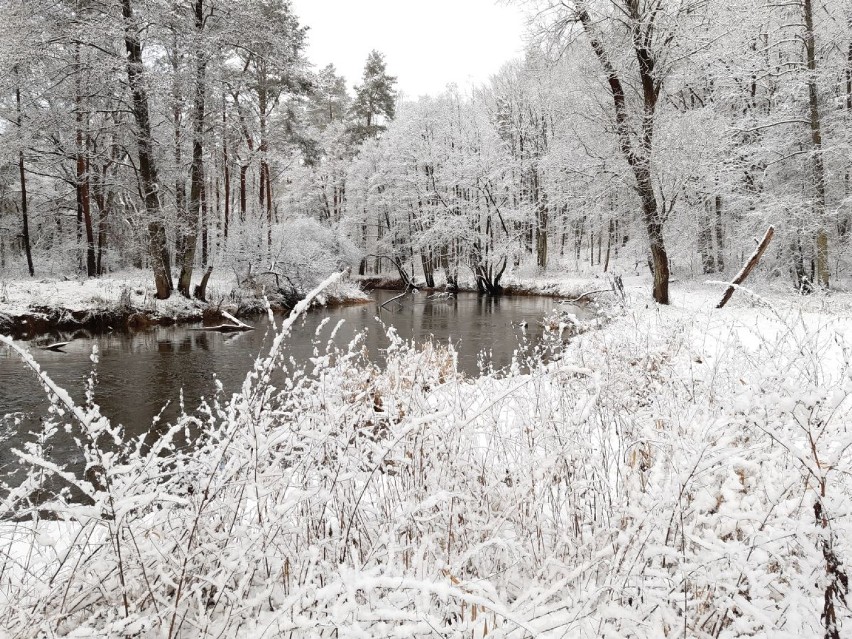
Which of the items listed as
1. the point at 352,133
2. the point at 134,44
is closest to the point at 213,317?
the point at 134,44

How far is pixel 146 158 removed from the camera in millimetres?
13750

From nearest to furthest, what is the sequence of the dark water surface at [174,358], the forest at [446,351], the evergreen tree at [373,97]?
the forest at [446,351] < the dark water surface at [174,358] < the evergreen tree at [373,97]

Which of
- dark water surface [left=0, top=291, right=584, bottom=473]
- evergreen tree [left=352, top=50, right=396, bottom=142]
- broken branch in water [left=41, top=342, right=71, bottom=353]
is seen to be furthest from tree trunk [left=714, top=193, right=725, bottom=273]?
evergreen tree [left=352, top=50, right=396, bottom=142]

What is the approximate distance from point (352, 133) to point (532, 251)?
16.4 meters

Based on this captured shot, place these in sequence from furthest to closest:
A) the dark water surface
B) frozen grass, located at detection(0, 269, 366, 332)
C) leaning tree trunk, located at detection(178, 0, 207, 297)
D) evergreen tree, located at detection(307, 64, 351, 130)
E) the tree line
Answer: evergreen tree, located at detection(307, 64, 351, 130) < leaning tree trunk, located at detection(178, 0, 207, 297) < frozen grass, located at detection(0, 269, 366, 332) < the tree line < the dark water surface

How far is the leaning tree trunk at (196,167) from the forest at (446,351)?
0.11 metres

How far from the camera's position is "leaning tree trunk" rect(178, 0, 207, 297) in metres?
13.3

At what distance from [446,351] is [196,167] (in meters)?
12.0

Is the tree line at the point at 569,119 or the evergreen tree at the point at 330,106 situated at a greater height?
the evergreen tree at the point at 330,106

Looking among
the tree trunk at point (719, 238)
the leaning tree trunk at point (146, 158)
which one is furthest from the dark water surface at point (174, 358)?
the tree trunk at point (719, 238)

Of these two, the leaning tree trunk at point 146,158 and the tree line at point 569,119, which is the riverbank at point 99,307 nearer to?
the leaning tree trunk at point 146,158

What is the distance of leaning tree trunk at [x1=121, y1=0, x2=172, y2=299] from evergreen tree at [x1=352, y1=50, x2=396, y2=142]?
23817 millimetres

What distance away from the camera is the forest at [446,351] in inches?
58.6

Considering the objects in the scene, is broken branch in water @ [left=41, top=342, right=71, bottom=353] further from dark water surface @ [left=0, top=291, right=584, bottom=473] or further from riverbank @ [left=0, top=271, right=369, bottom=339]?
riverbank @ [left=0, top=271, right=369, bottom=339]
